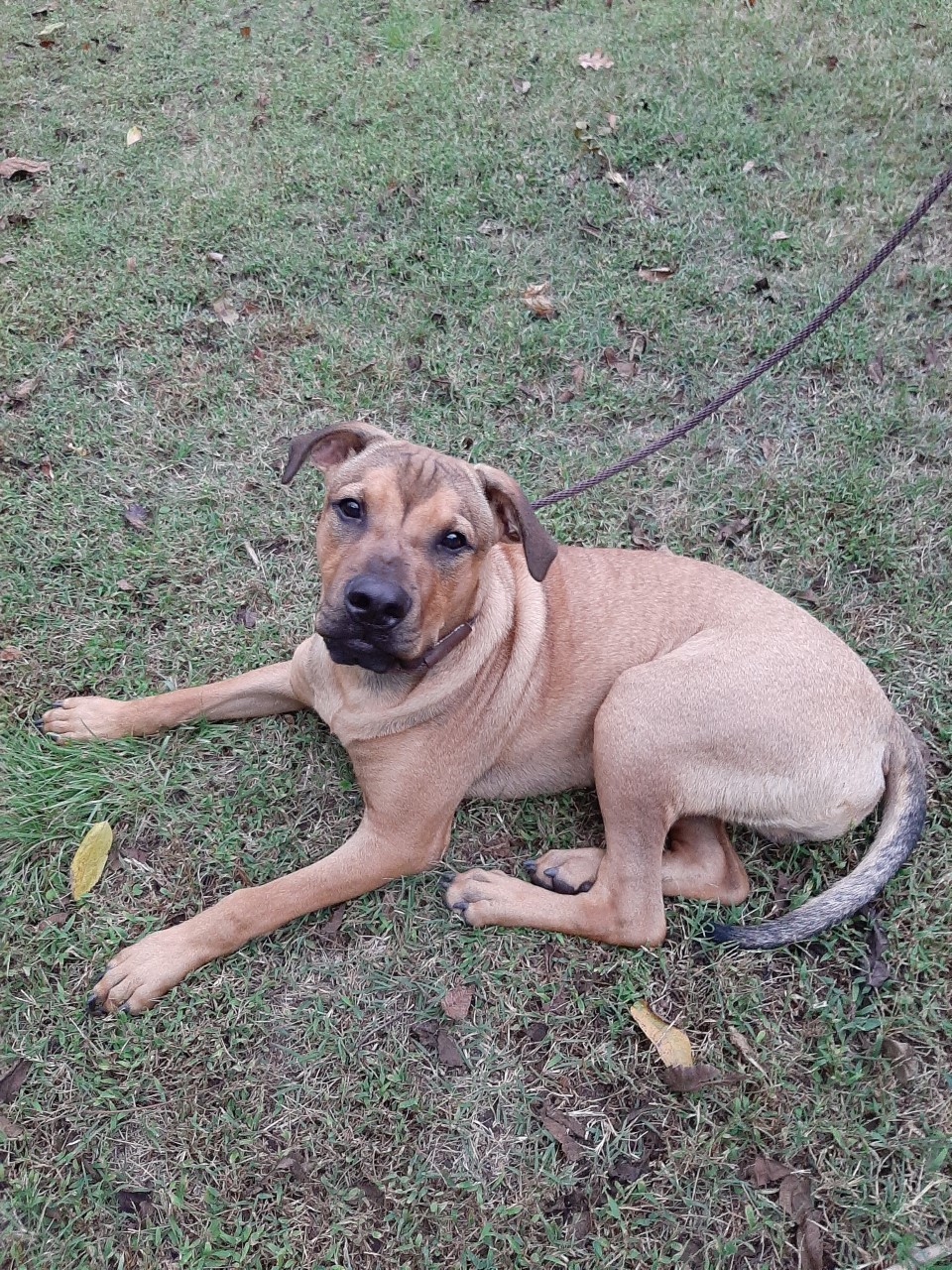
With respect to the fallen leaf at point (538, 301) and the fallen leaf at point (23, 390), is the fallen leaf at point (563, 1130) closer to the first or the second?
the fallen leaf at point (538, 301)

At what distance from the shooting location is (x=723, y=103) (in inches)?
261

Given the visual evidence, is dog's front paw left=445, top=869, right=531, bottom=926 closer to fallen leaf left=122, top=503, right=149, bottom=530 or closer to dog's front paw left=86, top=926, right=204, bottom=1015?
dog's front paw left=86, top=926, right=204, bottom=1015

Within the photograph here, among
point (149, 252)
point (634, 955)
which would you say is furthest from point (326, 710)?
point (149, 252)

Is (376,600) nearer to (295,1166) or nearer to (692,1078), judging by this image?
(295,1166)

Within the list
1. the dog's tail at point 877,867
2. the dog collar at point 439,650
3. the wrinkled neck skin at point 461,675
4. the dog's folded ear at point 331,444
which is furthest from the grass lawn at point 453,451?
the dog's folded ear at point 331,444

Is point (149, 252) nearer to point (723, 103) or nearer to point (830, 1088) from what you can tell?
point (723, 103)

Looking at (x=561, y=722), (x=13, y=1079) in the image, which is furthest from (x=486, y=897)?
(x=13, y=1079)

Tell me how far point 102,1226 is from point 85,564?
2.99 meters

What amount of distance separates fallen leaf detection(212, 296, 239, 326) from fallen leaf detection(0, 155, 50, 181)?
7.40ft

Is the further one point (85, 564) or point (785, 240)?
point (785, 240)

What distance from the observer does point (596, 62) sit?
6.96m

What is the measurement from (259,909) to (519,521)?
1.79m

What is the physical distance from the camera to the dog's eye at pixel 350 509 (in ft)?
9.52

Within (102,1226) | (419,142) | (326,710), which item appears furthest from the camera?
(419,142)
